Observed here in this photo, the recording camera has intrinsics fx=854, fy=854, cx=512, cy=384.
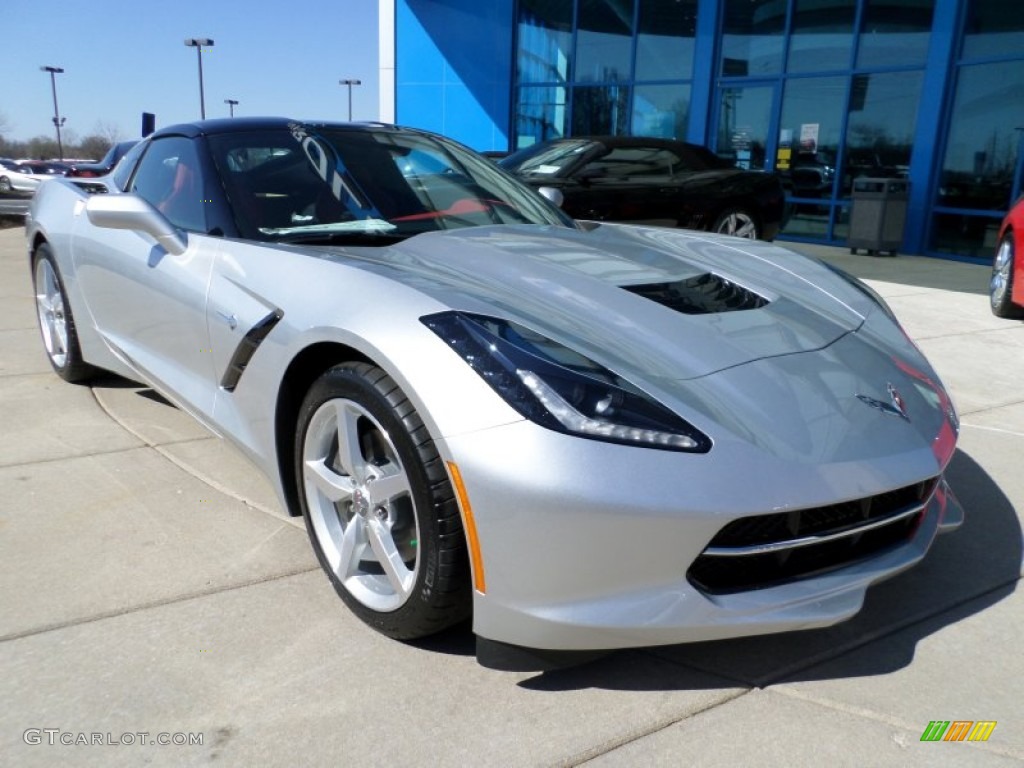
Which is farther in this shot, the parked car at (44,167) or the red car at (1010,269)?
the parked car at (44,167)

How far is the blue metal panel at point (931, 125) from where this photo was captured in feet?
35.5

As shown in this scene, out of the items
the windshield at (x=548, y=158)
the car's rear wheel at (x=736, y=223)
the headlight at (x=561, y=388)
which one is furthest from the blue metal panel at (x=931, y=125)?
the headlight at (x=561, y=388)

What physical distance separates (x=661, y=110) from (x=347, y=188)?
12.8 metres

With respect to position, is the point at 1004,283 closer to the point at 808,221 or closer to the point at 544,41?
the point at 808,221

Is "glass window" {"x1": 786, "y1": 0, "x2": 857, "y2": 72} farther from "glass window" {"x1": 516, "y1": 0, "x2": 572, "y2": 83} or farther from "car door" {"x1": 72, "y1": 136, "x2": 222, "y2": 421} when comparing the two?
"car door" {"x1": 72, "y1": 136, "x2": 222, "y2": 421}

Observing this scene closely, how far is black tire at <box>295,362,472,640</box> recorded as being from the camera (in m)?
1.92

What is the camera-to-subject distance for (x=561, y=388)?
1.86 meters

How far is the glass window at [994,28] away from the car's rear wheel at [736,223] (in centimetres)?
392

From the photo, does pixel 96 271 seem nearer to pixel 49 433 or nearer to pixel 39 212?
pixel 49 433

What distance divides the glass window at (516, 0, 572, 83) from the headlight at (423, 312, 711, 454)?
15.5 metres

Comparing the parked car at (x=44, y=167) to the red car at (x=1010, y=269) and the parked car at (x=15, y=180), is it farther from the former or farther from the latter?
the red car at (x=1010, y=269)

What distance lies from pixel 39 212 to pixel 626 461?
385cm

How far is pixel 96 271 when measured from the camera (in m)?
3.61

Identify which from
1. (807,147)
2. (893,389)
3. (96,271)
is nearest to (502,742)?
(893,389)
